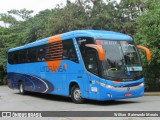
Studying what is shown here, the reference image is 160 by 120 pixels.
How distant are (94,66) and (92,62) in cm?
22

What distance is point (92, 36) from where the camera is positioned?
15602mm

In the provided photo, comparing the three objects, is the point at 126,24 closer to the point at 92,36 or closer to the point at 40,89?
the point at 40,89

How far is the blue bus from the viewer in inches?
596

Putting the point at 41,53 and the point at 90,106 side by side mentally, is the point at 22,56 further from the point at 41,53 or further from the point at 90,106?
the point at 90,106

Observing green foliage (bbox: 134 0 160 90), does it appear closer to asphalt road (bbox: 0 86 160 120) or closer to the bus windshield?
asphalt road (bbox: 0 86 160 120)

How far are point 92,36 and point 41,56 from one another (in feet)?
19.1

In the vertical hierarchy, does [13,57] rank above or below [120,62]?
above

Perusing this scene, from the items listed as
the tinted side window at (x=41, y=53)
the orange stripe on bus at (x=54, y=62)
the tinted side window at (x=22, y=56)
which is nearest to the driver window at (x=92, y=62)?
the orange stripe on bus at (x=54, y=62)

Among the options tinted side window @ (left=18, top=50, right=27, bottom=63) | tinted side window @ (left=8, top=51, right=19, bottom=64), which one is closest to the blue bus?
tinted side window @ (left=18, top=50, right=27, bottom=63)

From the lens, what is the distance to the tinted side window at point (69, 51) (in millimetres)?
16797

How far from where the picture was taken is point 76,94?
1697cm

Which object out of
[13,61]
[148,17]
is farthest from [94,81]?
[13,61]

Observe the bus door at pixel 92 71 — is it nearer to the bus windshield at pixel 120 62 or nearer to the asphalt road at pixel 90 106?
the bus windshield at pixel 120 62

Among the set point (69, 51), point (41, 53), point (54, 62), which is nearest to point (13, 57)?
point (41, 53)
